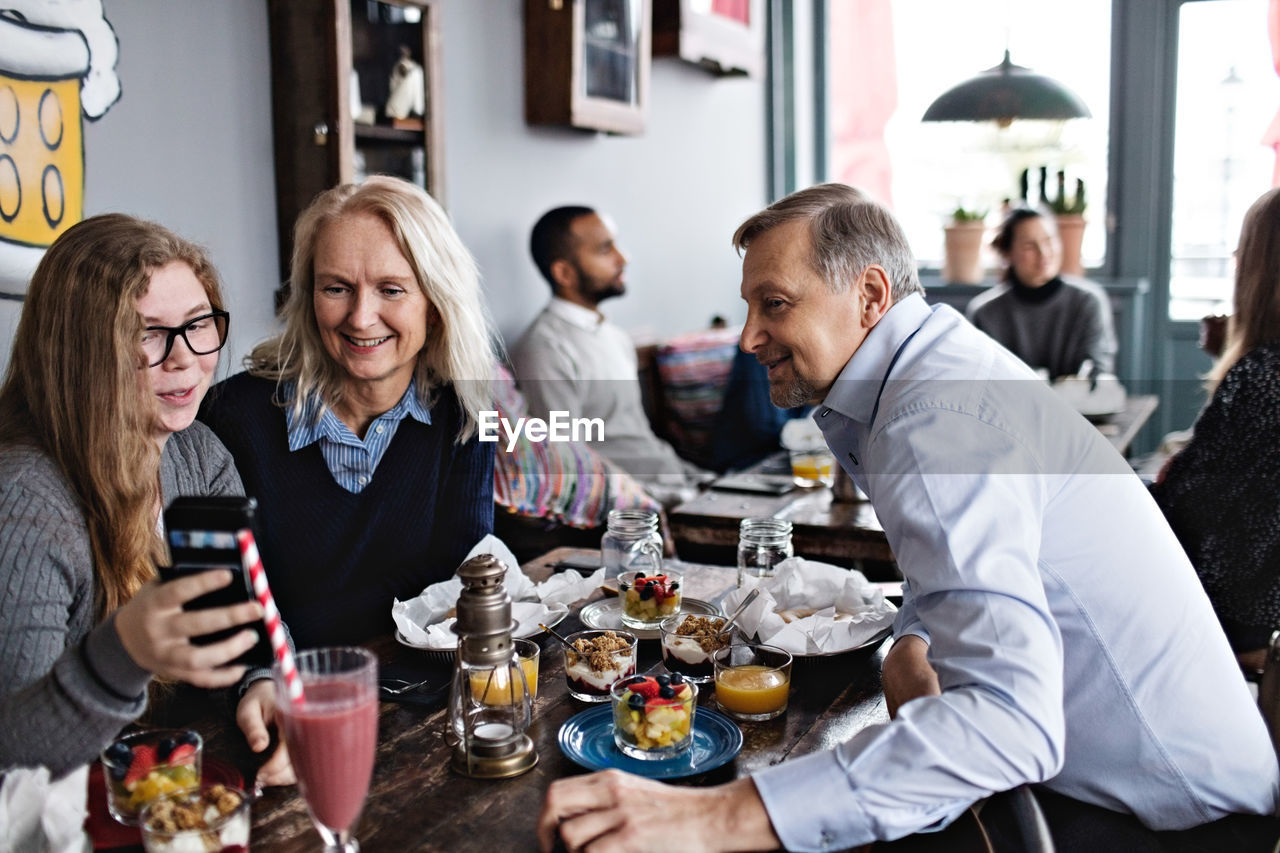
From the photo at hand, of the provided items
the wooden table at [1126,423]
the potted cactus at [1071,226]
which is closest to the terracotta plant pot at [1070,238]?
the potted cactus at [1071,226]

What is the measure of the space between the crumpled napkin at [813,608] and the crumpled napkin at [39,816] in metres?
0.88

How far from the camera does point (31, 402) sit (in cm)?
142

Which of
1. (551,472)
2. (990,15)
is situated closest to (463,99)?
(551,472)

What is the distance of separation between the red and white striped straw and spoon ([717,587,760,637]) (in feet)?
2.25

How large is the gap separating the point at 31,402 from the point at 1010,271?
432cm

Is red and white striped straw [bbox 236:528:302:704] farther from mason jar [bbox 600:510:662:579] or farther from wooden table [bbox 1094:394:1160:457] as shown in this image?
wooden table [bbox 1094:394:1160:457]

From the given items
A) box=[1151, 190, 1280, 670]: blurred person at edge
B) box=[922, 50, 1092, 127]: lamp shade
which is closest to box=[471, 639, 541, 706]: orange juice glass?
box=[1151, 190, 1280, 670]: blurred person at edge

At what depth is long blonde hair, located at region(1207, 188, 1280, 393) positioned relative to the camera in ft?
7.75

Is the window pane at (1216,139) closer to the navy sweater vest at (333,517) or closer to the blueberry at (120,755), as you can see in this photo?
the navy sweater vest at (333,517)

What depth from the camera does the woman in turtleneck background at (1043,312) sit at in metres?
4.80

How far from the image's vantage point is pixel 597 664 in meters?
1.44

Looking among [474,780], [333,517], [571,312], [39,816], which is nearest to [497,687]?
[474,780]

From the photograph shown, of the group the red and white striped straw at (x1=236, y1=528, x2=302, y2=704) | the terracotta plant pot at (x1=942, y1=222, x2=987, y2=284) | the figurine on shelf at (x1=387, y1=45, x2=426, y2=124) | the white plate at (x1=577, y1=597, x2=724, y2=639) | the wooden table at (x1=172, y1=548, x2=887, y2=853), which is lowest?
the wooden table at (x1=172, y1=548, x2=887, y2=853)

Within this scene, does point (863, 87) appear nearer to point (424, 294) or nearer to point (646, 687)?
point (424, 294)
